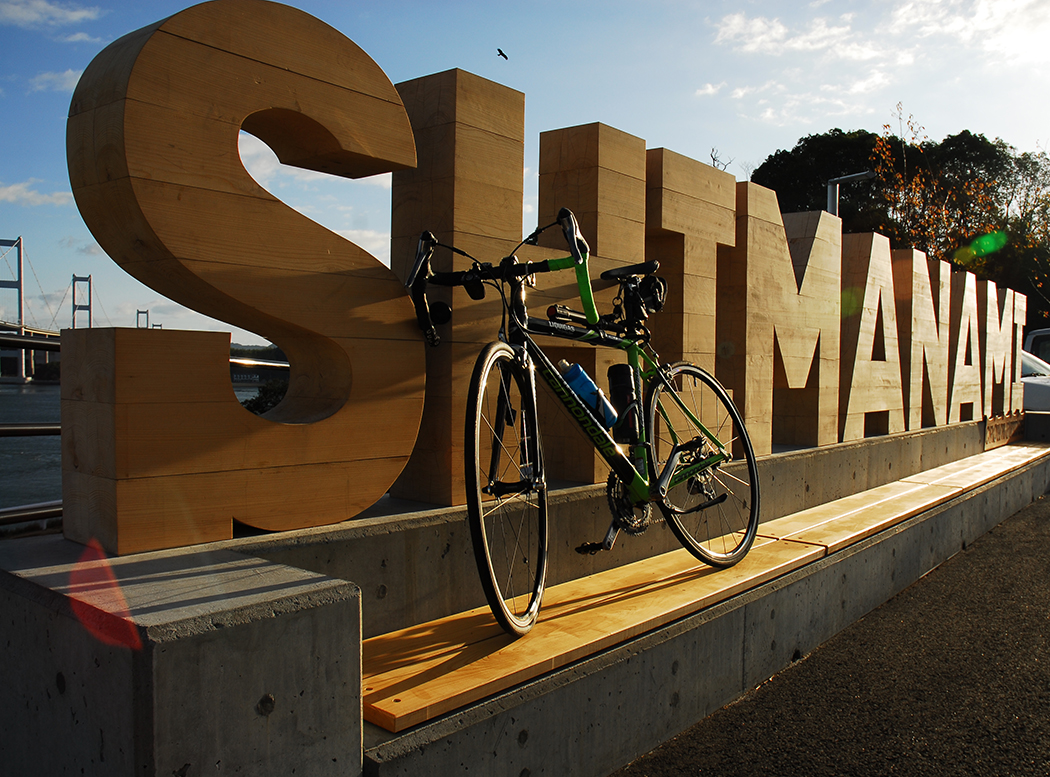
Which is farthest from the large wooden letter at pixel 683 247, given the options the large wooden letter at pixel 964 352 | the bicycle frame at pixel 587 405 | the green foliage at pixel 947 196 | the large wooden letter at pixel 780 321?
the green foliage at pixel 947 196

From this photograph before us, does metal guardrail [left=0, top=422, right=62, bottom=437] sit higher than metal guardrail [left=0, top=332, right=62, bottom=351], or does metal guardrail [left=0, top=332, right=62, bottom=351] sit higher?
metal guardrail [left=0, top=332, right=62, bottom=351]

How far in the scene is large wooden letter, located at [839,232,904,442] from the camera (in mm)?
7473

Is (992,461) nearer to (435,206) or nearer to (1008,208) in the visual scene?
(435,206)

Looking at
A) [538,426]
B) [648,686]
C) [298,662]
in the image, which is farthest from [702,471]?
[298,662]

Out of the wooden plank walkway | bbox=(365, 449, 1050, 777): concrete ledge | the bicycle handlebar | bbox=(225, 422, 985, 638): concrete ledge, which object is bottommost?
bbox=(365, 449, 1050, 777): concrete ledge

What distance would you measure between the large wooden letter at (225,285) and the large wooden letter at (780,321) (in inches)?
127

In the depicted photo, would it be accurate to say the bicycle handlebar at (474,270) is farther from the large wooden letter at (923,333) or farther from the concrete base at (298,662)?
the large wooden letter at (923,333)

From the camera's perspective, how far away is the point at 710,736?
139 inches

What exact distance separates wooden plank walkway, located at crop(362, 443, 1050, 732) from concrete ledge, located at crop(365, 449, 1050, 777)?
2.0 inches

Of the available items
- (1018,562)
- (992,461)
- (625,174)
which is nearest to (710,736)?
(625,174)

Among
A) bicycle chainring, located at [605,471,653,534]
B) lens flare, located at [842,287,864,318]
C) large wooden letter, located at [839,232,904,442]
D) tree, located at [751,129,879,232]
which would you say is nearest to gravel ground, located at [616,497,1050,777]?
bicycle chainring, located at [605,471,653,534]

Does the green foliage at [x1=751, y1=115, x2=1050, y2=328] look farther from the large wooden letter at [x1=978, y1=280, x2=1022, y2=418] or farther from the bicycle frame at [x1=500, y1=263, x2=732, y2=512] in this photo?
the bicycle frame at [x1=500, y1=263, x2=732, y2=512]

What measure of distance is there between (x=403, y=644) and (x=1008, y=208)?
36025 millimetres

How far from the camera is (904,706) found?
3.87 meters
